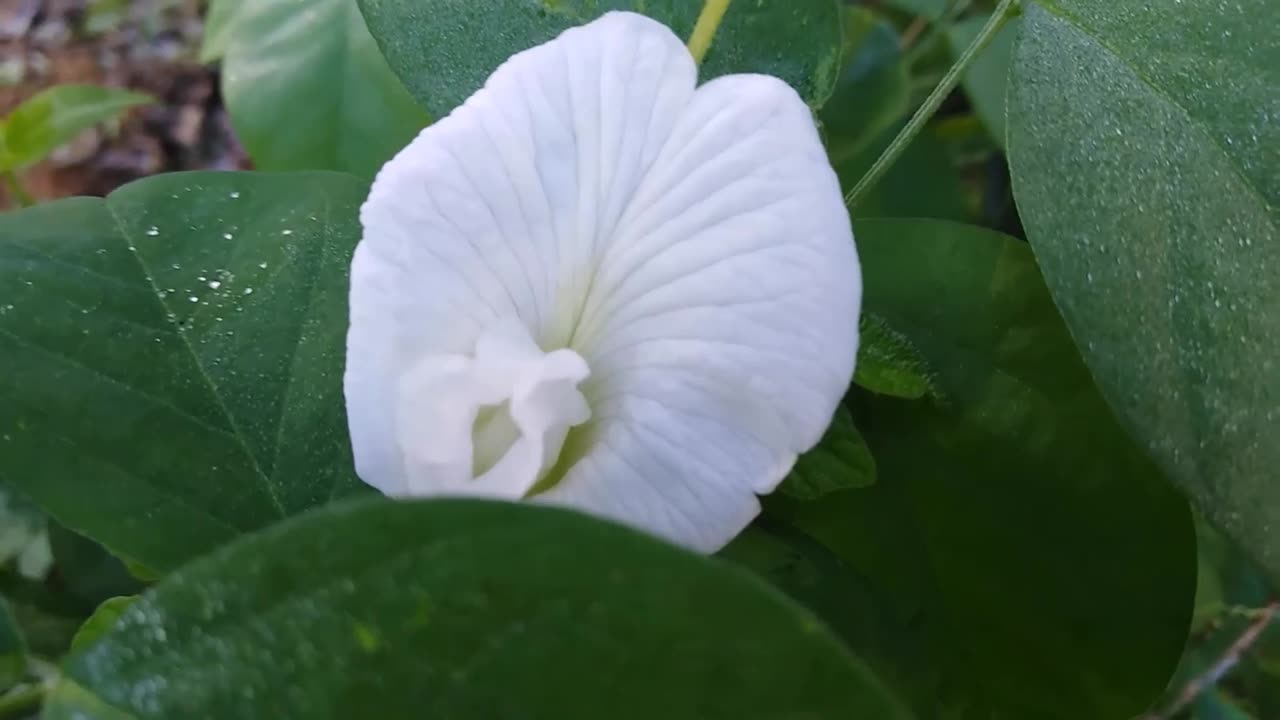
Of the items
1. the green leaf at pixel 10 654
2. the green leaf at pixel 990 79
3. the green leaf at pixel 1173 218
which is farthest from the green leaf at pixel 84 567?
the green leaf at pixel 990 79

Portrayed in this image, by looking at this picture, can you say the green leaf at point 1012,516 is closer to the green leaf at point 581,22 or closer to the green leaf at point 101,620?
the green leaf at point 581,22

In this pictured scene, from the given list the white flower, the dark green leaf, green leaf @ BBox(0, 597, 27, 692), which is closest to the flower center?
the white flower

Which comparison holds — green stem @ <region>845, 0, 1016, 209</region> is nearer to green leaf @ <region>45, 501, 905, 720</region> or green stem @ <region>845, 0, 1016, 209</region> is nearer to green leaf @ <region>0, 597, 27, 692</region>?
green leaf @ <region>45, 501, 905, 720</region>

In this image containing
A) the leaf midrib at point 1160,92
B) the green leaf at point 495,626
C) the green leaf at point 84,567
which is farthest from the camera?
the green leaf at point 84,567

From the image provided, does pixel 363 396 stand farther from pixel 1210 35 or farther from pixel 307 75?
pixel 307 75

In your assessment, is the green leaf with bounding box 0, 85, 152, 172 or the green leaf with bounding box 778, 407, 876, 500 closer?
the green leaf with bounding box 778, 407, 876, 500

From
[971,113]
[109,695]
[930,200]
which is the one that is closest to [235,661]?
[109,695]
